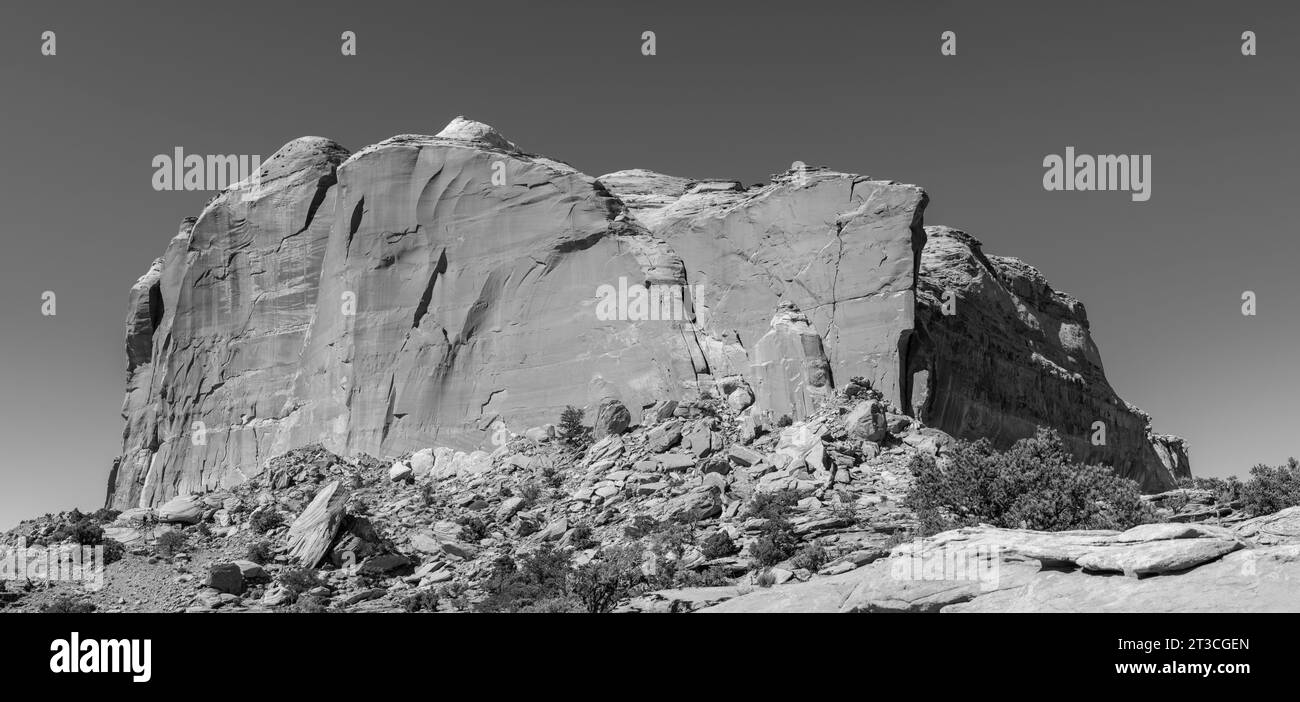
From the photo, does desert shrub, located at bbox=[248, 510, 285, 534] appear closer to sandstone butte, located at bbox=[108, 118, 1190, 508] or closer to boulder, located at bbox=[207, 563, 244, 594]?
boulder, located at bbox=[207, 563, 244, 594]

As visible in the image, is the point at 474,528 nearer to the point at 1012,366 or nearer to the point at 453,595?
the point at 453,595

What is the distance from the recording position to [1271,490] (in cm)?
3731

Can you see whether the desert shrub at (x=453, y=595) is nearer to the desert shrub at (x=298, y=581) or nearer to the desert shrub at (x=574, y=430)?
the desert shrub at (x=298, y=581)

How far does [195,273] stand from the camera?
212 feet

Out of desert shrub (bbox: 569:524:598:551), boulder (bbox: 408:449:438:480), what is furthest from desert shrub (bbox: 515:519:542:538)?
boulder (bbox: 408:449:438:480)

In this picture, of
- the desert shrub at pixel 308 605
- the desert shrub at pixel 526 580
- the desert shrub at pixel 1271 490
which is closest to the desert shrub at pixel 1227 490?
the desert shrub at pixel 1271 490

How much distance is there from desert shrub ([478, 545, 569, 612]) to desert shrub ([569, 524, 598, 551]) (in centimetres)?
88

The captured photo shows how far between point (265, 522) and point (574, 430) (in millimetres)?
13294
